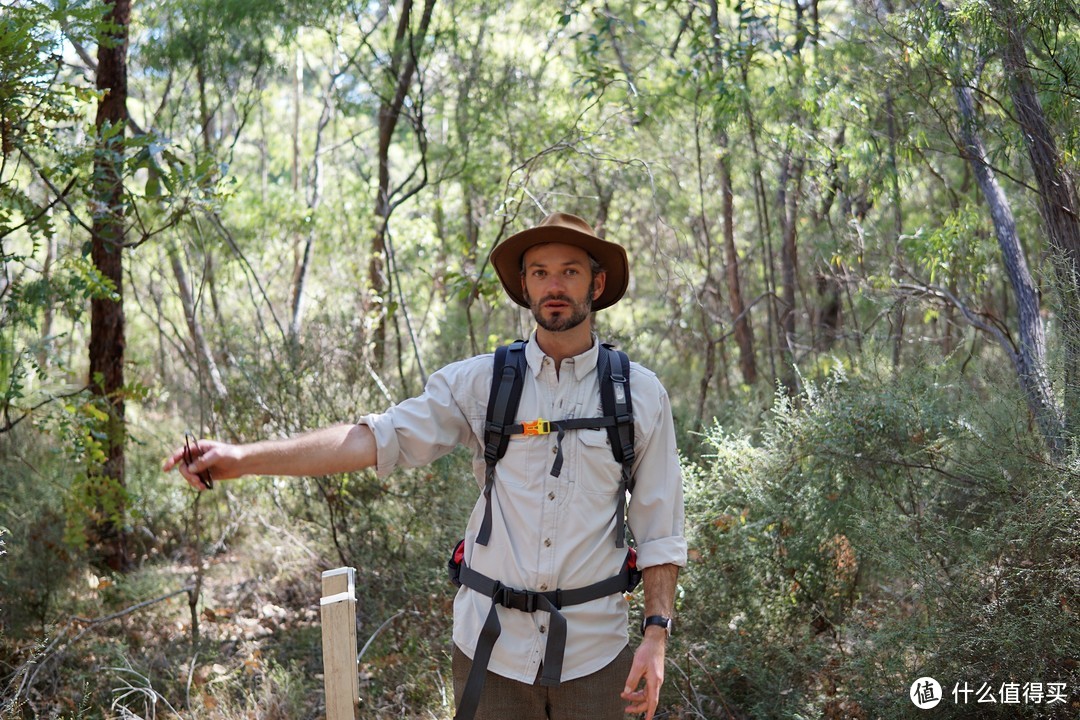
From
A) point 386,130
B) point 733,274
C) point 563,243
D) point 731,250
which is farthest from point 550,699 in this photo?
point 386,130

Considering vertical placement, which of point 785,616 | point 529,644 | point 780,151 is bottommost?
point 785,616

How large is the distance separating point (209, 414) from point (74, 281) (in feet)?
6.14

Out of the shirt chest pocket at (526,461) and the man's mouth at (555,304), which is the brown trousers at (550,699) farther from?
the man's mouth at (555,304)

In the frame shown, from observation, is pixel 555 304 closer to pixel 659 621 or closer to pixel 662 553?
pixel 662 553

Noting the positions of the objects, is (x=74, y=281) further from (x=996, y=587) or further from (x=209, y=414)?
(x=996, y=587)

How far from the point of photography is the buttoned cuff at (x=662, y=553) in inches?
113

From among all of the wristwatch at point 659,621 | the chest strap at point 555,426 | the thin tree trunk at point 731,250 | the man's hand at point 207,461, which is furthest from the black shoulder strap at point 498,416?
the thin tree trunk at point 731,250

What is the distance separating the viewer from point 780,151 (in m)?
8.70

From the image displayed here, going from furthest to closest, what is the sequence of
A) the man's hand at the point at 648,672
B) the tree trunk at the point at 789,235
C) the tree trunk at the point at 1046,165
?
the tree trunk at the point at 789,235
the tree trunk at the point at 1046,165
the man's hand at the point at 648,672

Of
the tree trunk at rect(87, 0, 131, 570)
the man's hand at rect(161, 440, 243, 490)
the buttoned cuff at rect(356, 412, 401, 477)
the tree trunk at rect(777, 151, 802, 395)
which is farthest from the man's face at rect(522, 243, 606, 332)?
the tree trunk at rect(777, 151, 802, 395)

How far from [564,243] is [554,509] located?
823mm

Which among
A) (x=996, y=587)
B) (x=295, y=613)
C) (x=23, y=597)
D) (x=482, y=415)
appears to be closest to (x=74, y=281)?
(x=23, y=597)

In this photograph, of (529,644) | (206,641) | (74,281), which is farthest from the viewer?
(206,641)

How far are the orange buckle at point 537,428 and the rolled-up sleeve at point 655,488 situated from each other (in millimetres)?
269
